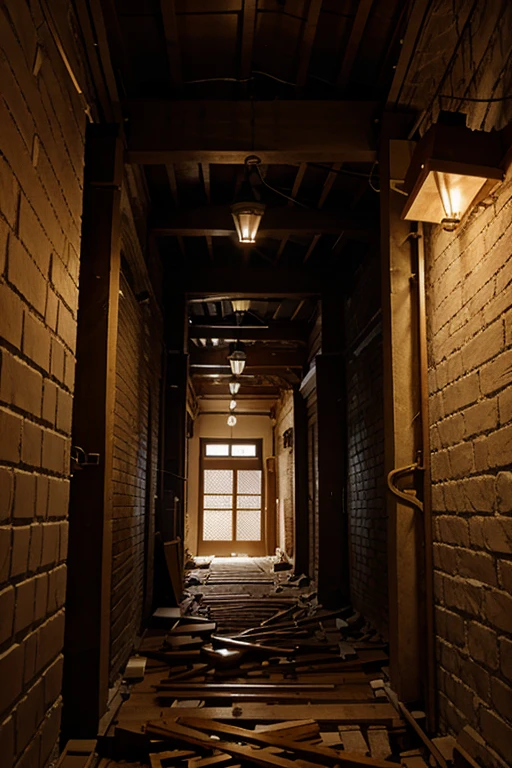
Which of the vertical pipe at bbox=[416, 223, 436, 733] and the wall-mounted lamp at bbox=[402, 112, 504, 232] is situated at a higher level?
the wall-mounted lamp at bbox=[402, 112, 504, 232]

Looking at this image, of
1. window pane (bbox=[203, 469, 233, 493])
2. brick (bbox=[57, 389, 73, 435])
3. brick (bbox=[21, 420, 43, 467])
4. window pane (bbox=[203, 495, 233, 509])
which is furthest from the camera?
window pane (bbox=[203, 469, 233, 493])

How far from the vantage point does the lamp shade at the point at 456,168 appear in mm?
2762

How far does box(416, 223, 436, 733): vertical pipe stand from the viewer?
3588 mm

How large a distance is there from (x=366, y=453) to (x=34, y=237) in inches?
190

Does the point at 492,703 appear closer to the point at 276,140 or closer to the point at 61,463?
the point at 61,463

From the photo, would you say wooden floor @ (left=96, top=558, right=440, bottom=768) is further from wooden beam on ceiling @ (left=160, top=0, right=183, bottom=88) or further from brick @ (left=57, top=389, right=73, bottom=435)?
wooden beam on ceiling @ (left=160, top=0, right=183, bottom=88)

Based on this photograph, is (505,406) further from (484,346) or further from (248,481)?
(248,481)

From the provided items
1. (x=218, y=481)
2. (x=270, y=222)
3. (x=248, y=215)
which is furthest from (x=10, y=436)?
(x=218, y=481)

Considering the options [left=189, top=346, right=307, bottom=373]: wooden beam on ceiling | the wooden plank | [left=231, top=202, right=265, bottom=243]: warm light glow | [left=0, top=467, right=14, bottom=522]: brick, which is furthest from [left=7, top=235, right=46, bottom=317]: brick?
Answer: [left=189, top=346, right=307, bottom=373]: wooden beam on ceiling

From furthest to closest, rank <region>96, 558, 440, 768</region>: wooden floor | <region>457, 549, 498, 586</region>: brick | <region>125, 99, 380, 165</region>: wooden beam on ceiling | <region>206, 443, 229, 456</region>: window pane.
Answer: <region>206, 443, 229, 456</region>: window pane → <region>125, 99, 380, 165</region>: wooden beam on ceiling → <region>96, 558, 440, 768</region>: wooden floor → <region>457, 549, 498, 586</region>: brick

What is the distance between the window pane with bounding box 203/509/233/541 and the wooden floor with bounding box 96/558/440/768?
9855 mm

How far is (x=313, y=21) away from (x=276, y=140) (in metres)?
0.83

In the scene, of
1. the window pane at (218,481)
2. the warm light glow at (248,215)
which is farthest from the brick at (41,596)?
the window pane at (218,481)

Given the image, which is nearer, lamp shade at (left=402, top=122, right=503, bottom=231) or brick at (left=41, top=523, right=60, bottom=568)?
brick at (left=41, top=523, right=60, bottom=568)
